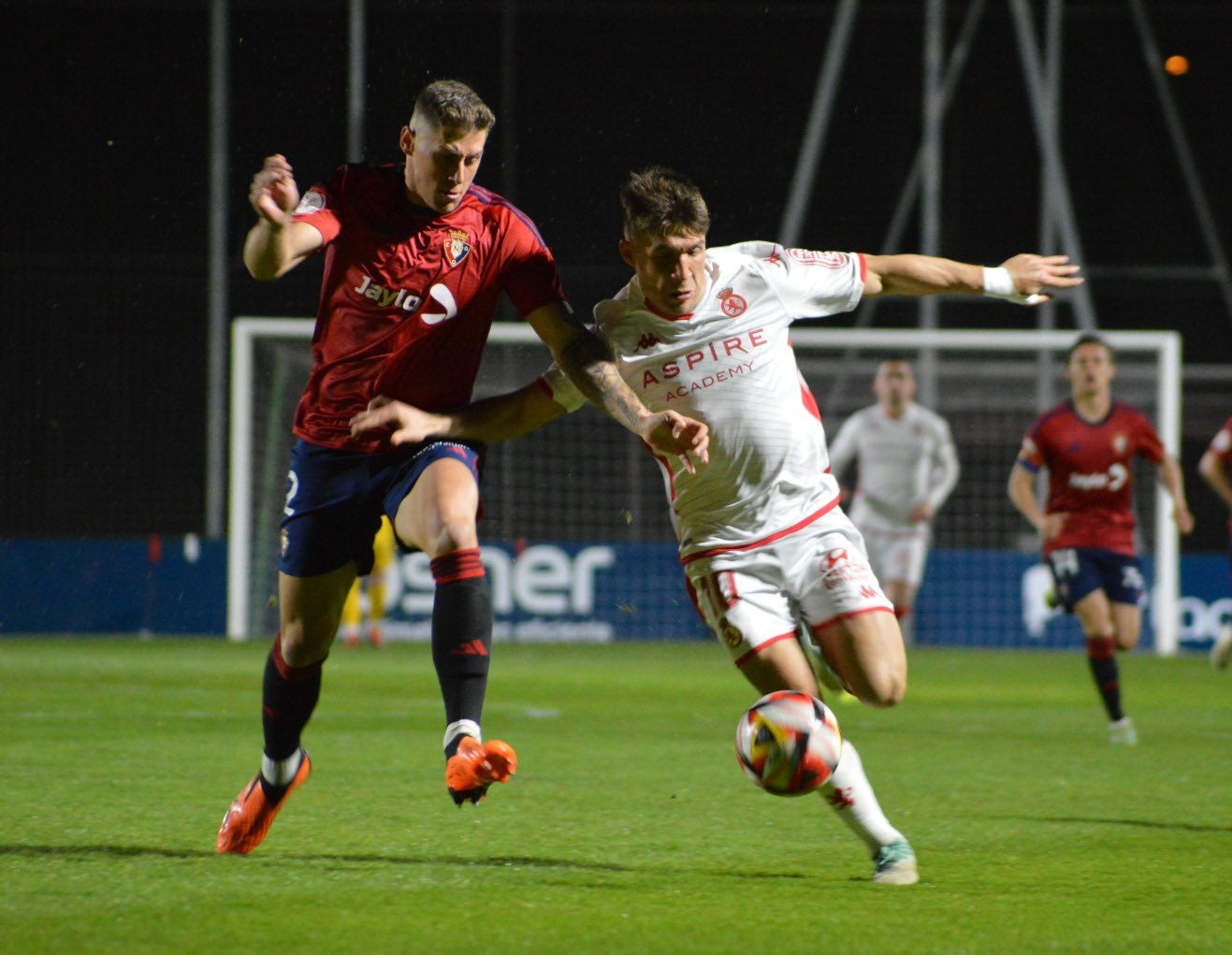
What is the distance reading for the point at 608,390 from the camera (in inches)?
194

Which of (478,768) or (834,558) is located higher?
(834,558)

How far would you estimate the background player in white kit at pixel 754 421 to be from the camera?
4953 millimetres

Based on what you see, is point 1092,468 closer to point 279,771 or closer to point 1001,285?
point 1001,285

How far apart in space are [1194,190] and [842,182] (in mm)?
5146

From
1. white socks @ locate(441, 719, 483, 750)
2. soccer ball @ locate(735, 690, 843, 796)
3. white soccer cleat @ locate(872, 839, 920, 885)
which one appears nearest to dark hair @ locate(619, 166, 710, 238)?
soccer ball @ locate(735, 690, 843, 796)

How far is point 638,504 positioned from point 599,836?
14.2 metres

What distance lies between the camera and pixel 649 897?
4.57 meters

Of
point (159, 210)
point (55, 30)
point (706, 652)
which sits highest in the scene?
point (55, 30)

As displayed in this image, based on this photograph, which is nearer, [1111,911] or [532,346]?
[1111,911]

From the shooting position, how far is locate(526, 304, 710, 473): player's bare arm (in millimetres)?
4504

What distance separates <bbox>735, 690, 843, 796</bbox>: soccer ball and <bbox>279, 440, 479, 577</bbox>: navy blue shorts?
1.12 m

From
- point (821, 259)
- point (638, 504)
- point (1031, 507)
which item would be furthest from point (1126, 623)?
point (638, 504)

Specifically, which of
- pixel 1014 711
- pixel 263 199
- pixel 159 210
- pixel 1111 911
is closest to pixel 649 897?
pixel 1111 911

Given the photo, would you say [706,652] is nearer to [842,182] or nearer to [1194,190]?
[842,182]
